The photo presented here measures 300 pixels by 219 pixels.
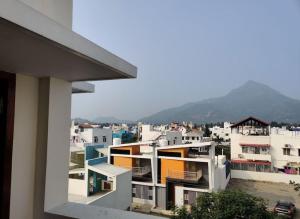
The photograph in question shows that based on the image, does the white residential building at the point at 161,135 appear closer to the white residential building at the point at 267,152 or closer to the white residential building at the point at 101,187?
the white residential building at the point at 267,152

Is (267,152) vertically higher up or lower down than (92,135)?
lower down

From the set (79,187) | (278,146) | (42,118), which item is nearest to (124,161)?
(79,187)

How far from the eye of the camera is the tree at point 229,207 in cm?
626

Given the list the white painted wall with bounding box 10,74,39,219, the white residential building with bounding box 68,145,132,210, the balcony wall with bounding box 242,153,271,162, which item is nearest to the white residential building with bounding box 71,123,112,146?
the balcony wall with bounding box 242,153,271,162

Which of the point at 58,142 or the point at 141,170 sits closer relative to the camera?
the point at 58,142

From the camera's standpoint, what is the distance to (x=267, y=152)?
60.2 feet

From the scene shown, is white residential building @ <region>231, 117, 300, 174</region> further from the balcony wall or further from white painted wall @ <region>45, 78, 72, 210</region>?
white painted wall @ <region>45, 78, 72, 210</region>

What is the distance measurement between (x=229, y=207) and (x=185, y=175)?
5.89 metres

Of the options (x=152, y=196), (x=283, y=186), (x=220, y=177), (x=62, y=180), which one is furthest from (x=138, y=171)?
(x=62, y=180)

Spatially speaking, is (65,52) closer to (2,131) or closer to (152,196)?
(2,131)

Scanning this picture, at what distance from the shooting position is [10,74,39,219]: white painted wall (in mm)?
1479

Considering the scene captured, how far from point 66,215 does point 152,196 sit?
40.8 feet

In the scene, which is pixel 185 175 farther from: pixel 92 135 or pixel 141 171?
pixel 92 135

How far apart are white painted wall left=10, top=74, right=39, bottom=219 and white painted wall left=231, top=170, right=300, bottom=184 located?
18.0m
